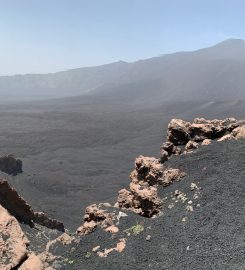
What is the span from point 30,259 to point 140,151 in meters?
54.3

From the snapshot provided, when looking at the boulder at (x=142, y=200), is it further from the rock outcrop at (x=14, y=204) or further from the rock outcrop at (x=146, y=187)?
the rock outcrop at (x=14, y=204)

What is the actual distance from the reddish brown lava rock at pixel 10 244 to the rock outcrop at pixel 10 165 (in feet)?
108

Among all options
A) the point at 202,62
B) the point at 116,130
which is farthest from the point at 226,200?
the point at 202,62

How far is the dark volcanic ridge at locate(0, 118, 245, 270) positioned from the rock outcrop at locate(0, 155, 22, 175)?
2749cm

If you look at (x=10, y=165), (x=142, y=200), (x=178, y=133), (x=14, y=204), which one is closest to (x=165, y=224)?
(x=142, y=200)

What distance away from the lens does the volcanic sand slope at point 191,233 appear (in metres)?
10.1

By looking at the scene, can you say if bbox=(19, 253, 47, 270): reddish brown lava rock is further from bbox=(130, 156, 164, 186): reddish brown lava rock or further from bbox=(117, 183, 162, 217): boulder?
bbox=(130, 156, 164, 186): reddish brown lava rock

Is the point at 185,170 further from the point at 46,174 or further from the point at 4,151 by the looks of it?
the point at 4,151

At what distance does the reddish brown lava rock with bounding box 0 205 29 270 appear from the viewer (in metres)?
9.87

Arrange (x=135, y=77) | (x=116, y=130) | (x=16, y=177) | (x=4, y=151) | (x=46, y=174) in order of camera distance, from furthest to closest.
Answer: (x=135, y=77)
(x=116, y=130)
(x=4, y=151)
(x=46, y=174)
(x=16, y=177)

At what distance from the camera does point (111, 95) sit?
149 metres

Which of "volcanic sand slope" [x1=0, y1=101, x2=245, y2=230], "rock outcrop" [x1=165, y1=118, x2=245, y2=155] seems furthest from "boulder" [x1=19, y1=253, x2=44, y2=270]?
"volcanic sand slope" [x1=0, y1=101, x2=245, y2=230]

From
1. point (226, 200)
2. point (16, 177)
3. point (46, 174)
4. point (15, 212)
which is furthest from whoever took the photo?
point (46, 174)

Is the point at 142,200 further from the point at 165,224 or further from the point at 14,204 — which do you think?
the point at 14,204
